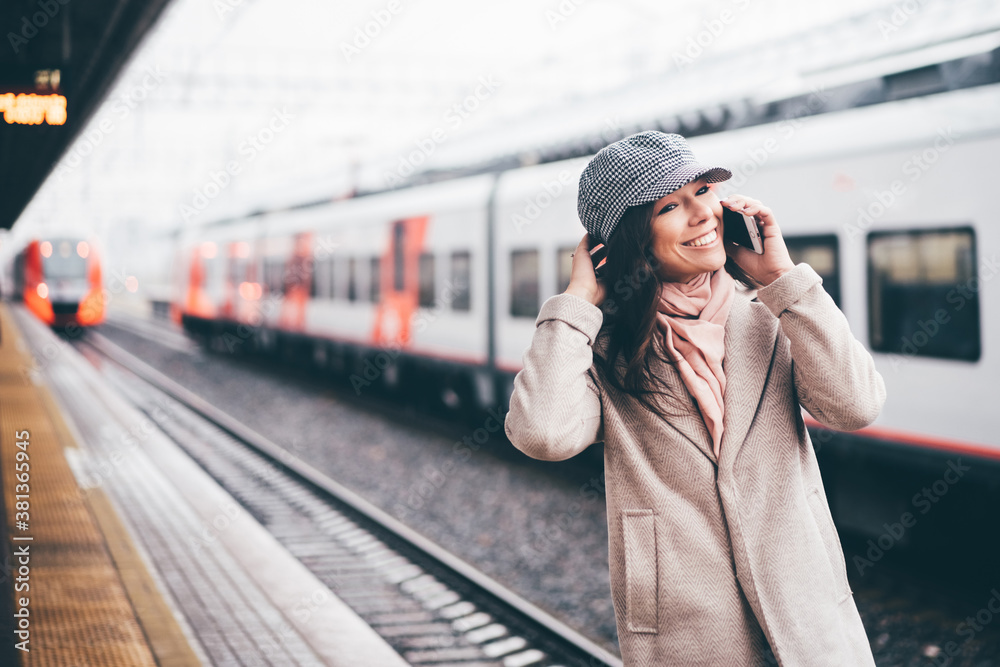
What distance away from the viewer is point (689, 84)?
10.3m

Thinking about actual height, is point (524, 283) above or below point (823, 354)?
above

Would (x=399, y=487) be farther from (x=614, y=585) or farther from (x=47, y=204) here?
(x=47, y=204)

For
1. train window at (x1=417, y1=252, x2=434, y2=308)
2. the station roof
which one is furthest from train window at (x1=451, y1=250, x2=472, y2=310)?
the station roof

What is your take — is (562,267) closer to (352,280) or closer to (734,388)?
(352,280)

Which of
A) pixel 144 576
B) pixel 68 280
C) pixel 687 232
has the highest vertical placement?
pixel 68 280

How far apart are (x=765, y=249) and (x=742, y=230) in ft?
0.18

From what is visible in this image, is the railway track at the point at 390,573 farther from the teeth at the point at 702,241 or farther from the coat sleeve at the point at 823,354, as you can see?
the teeth at the point at 702,241

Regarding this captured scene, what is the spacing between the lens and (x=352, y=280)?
12.6m

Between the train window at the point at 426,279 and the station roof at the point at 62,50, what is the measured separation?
13.2 ft

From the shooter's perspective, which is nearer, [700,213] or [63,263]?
[700,213]

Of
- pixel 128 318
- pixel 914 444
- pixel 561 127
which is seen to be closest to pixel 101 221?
pixel 128 318

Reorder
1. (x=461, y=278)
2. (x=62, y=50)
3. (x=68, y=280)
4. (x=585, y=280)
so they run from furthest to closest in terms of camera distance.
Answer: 1. (x=68, y=280)
2. (x=461, y=278)
3. (x=62, y=50)
4. (x=585, y=280)

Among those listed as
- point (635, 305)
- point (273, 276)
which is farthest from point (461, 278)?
point (635, 305)

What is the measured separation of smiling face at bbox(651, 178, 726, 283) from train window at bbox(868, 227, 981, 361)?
12.8 ft
